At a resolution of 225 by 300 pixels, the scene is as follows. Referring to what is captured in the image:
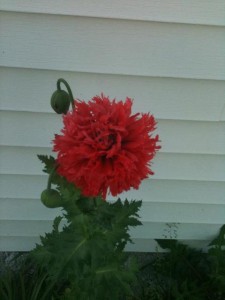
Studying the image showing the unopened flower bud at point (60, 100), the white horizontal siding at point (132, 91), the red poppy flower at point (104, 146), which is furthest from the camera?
the white horizontal siding at point (132, 91)

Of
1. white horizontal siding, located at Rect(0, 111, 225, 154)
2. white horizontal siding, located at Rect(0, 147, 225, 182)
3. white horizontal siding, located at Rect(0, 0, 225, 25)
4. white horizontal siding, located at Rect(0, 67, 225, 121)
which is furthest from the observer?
white horizontal siding, located at Rect(0, 147, 225, 182)

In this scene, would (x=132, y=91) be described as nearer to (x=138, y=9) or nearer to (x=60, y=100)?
(x=138, y=9)

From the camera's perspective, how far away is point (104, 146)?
36.8 inches

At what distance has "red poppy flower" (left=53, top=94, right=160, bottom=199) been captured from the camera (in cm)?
93

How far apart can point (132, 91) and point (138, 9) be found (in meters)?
0.33

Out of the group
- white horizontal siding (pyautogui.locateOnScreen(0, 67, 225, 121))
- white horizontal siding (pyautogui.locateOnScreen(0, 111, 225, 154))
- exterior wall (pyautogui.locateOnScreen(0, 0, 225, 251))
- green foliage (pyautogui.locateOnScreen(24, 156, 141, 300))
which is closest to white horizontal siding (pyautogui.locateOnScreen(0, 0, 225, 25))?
exterior wall (pyautogui.locateOnScreen(0, 0, 225, 251))

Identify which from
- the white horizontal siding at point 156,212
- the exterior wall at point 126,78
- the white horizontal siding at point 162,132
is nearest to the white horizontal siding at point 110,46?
the exterior wall at point 126,78

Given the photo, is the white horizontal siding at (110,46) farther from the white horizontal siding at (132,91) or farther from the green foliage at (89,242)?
the green foliage at (89,242)

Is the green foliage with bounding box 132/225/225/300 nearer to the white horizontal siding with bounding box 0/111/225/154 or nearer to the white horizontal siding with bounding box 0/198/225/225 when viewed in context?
the white horizontal siding with bounding box 0/198/225/225

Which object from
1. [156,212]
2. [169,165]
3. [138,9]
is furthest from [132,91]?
[156,212]

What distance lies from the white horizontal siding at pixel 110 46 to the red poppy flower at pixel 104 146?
0.60 meters

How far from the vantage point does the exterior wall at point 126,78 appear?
58.2 inches

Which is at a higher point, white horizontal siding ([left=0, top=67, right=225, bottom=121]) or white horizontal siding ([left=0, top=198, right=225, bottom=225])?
white horizontal siding ([left=0, top=67, right=225, bottom=121])

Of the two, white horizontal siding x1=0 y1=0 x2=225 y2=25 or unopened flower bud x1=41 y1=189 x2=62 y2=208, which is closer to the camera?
unopened flower bud x1=41 y1=189 x2=62 y2=208
